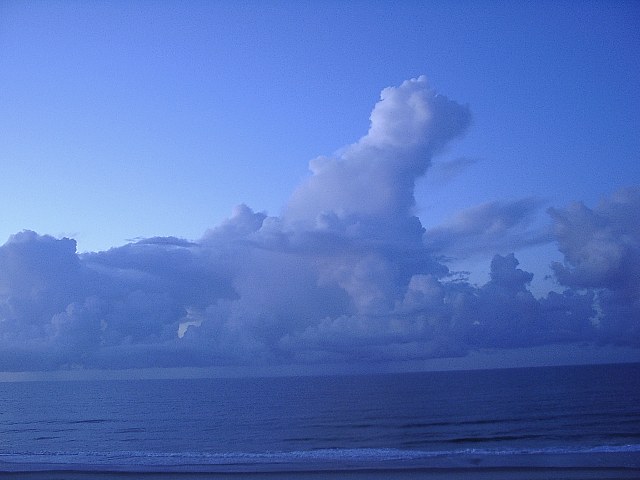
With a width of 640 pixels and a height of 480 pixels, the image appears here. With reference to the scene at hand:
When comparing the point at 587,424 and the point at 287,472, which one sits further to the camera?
the point at 587,424

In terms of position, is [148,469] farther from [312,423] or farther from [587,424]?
[587,424]

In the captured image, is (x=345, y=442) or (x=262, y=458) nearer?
(x=262, y=458)

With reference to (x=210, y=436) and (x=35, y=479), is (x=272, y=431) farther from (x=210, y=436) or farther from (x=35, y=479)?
(x=35, y=479)

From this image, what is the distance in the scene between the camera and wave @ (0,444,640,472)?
2920 centimetres

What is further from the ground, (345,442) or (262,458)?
(262,458)

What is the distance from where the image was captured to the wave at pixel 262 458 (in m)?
29.2

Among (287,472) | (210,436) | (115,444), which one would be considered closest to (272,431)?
(210,436)

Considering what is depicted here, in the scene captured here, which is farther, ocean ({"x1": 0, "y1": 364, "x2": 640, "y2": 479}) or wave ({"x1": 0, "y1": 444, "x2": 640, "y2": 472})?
wave ({"x1": 0, "y1": 444, "x2": 640, "y2": 472})

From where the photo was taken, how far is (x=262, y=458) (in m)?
32.8

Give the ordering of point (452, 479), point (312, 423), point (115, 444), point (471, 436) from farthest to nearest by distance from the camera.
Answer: point (312, 423)
point (115, 444)
point (471, 436)
point (452, 479)

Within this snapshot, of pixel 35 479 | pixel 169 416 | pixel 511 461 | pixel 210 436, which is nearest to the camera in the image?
pixel 35 479

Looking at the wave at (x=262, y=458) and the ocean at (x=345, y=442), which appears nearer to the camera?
the ocean at (x=345, y=442)

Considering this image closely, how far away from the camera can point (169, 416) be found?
204 feet

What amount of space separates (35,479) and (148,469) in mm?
5228
